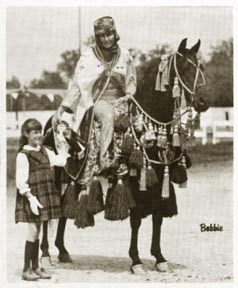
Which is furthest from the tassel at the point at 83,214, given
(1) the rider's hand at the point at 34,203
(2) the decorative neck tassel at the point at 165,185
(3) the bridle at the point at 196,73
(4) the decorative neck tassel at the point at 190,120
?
(3) the bridle at the point at 196,73

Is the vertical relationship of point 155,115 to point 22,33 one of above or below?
below

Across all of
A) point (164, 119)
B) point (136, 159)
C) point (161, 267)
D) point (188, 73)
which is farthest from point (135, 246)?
point (188, 73)

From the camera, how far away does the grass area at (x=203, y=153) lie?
9.94 feet

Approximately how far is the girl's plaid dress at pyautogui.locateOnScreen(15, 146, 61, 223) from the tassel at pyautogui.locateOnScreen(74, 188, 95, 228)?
123 millimetres

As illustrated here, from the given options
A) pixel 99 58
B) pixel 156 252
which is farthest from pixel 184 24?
pixel 156 252

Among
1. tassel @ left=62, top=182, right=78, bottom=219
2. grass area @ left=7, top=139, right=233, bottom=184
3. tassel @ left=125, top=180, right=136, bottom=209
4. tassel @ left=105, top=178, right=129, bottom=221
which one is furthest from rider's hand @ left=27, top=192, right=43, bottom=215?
tassel @ left=125, top=180, right=136, bottom=209

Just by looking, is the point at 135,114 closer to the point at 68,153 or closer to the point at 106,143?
the point at 106,143

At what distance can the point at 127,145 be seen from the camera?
2.81 metres

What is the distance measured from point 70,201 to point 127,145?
0.48 m

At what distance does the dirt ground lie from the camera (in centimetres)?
299

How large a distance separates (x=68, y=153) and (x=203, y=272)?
108 centimetres

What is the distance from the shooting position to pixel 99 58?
293cm

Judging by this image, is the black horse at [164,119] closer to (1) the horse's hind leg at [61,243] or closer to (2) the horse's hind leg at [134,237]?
(2) the horse's hind leg at [134,237]

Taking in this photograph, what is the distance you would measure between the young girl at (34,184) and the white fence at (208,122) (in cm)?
15
